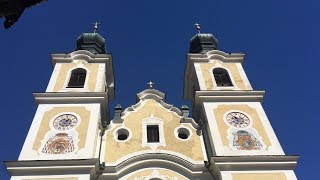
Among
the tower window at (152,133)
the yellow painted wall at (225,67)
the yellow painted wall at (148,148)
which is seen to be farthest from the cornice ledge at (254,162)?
the yellow painted wall at (225,67)

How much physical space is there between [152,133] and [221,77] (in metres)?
5.26

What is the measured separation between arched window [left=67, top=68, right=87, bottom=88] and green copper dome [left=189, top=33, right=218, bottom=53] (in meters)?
6.96

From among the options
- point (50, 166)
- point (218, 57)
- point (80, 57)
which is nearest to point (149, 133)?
point (50, 166)

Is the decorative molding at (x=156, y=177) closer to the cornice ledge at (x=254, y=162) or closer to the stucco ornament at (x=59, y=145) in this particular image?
the cornice ledge at (x=254, y=162)

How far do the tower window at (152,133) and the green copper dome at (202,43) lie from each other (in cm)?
737

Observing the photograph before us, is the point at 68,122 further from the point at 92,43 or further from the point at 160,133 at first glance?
the point at 92,43

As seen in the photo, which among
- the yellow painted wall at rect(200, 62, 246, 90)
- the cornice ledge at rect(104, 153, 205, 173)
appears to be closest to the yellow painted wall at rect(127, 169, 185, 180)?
the cornice ledge at rect(104, 153, 205, 173)

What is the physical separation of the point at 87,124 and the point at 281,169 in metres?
7.61

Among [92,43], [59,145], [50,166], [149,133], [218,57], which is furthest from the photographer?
[92,43]

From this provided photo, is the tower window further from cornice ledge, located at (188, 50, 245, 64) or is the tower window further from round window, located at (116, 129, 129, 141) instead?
cornice ledge, located at (188, 50, 245, 64)

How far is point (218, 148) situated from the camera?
52.3ft

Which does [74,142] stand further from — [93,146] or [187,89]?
[187,89]

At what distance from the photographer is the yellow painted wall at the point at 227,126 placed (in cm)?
1661

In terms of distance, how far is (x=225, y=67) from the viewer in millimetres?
21359
